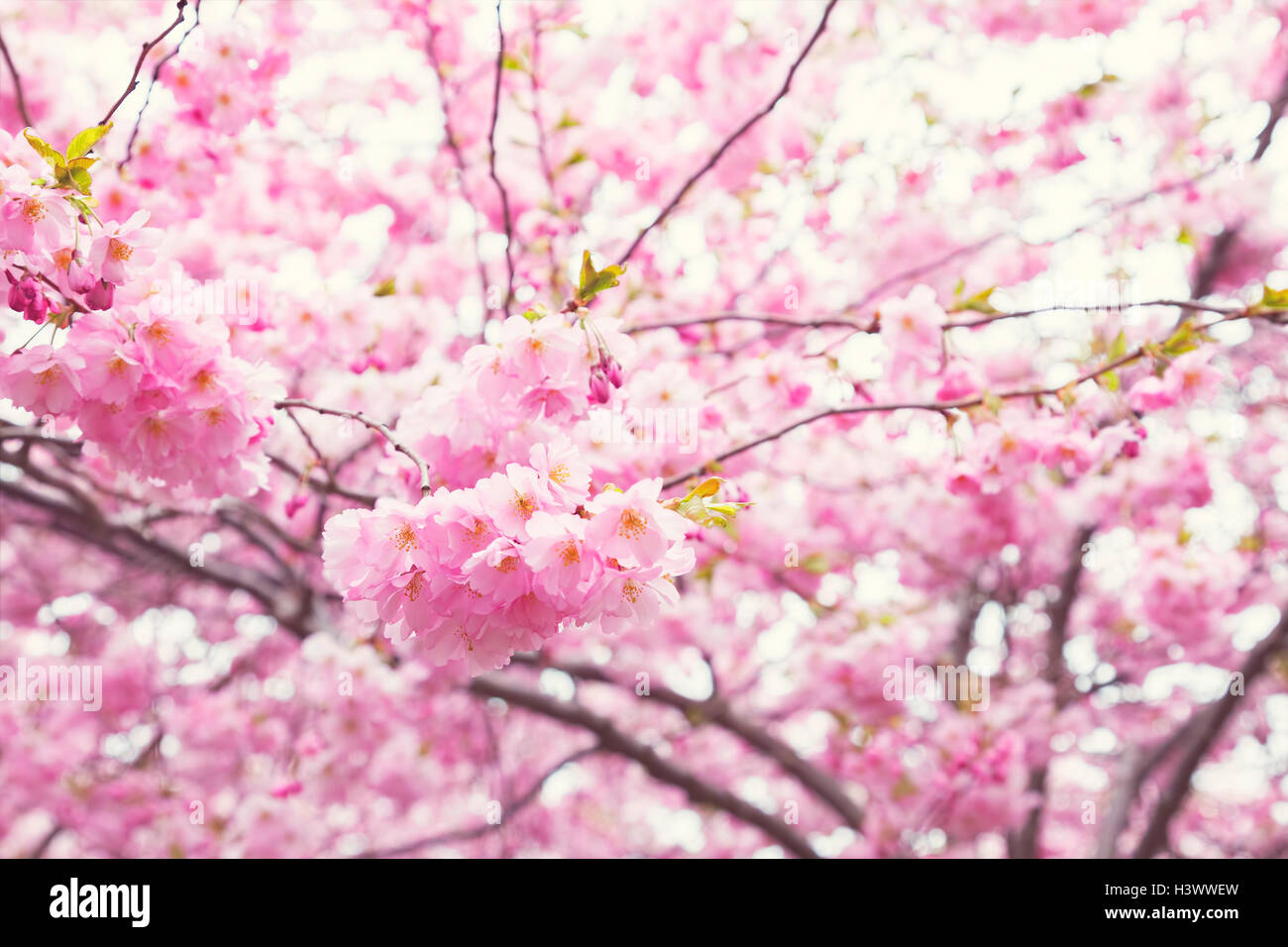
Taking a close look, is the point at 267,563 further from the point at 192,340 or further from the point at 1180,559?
the point at 1180,559

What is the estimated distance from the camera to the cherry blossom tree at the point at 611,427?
5.39 ft

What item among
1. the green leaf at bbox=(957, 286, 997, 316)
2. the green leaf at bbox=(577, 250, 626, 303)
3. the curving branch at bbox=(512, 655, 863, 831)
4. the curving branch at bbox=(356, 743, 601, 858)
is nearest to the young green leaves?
the green leaf at bbox=(577, 250, 626, 303)

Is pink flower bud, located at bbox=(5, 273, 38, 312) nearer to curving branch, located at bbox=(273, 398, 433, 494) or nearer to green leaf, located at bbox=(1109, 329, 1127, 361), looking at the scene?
curving branch, located at bbox=(273, 398, 433, 494)

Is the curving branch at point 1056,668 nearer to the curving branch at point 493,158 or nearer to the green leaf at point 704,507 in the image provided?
the curving branch at point 493,158

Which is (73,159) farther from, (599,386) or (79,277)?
(599,386)

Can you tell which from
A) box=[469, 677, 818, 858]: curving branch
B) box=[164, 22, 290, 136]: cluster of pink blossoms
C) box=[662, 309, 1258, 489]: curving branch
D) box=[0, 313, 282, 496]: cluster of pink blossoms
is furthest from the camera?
box=[469, 677, 818, 858]: curving branch

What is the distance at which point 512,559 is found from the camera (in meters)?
1.29

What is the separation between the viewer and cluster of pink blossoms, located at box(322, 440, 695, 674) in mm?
1267

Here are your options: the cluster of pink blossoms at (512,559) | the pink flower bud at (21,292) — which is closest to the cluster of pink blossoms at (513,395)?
the cluster of pink blossoms at (512,559)

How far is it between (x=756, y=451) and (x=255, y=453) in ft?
6.67

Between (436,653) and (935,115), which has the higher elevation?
(935,115)

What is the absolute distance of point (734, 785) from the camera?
6.70 metres

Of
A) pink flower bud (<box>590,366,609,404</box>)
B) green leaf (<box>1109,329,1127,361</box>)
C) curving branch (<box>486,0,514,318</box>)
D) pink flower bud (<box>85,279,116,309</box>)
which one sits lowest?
pink flower bud (<box>590,366,609,404</box>)

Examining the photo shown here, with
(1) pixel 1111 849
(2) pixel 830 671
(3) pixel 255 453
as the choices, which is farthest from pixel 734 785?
(3) pixel 255 453
